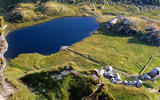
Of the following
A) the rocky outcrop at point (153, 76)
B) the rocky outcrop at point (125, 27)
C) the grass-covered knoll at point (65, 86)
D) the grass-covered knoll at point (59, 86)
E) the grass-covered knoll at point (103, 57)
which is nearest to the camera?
the grass-covered knoll at point (59, 86)

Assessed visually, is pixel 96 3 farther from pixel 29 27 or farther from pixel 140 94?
pixel 140 94

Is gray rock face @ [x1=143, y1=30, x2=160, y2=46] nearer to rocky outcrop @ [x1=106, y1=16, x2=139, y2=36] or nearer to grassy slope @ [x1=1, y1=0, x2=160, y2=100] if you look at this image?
grassy slope @ [x1=1, y1=0, x2=160, y2=100]

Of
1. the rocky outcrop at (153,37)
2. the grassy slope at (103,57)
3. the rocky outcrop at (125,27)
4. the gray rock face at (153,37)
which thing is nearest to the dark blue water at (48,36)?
the grassy slope at (103,57)

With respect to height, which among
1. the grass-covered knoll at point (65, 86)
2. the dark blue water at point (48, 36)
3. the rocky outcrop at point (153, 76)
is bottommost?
the rocky outcrop at point (153, 76)

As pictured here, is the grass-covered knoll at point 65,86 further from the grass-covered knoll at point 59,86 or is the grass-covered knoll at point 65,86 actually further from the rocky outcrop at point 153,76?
the rocky outcrop at point 153,76

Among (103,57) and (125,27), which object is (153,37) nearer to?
(125,27)

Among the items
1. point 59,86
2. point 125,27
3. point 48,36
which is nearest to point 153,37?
point 125,27

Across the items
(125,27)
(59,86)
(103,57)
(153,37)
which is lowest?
(103,57)

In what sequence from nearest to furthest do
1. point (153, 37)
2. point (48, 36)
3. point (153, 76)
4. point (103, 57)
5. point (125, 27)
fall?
point (153, 76)
point (103, 57)
point (48, 36)
point (153, 37)
point (125, 27)

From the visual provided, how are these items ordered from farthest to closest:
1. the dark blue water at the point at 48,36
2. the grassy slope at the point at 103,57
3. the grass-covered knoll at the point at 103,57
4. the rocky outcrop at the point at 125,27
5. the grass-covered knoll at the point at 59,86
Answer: the rocky outcrop at the point at 125,27 → the dark blue water at the point at 48,36 → the grass-covered knoll at the point at 103,57 → the grassy slope at the point at 103,57 → the grass-covered knoll at the point at 59,86

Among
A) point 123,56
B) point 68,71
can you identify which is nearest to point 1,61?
point 68,71
